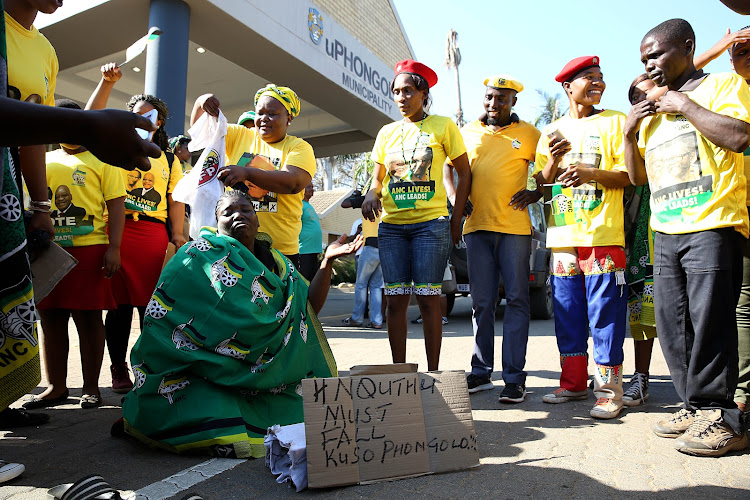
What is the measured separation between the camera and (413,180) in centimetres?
413

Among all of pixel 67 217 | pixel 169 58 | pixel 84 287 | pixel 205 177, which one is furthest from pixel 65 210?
pixel 169 58

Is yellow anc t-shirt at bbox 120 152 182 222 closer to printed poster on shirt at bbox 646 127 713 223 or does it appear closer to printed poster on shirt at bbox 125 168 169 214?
printed poster on shirt at bbox 125 168 169 214

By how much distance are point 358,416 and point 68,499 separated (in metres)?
1.10

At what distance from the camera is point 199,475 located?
2.52m

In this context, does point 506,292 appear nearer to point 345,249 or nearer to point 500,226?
point 500,226

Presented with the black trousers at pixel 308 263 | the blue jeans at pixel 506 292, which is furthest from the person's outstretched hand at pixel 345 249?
the black trousers at pixel 308 263

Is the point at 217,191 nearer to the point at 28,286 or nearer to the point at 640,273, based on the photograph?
the point at 28,286

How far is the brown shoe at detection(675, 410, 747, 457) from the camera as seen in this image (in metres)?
2.76

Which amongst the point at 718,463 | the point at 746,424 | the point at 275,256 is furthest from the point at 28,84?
the point at 746,424

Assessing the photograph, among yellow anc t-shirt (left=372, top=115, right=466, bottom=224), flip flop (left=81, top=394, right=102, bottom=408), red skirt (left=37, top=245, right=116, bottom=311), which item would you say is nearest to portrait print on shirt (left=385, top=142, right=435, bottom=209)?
yellow anc t-shirt (left=372, top=115, right=466, bottom=224)

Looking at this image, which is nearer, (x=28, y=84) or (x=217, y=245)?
(x=28, y=84)

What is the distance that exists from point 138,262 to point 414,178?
206cm

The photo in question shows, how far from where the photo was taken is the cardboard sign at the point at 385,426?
7.73ft

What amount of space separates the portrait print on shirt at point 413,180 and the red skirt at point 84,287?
2.05 m
